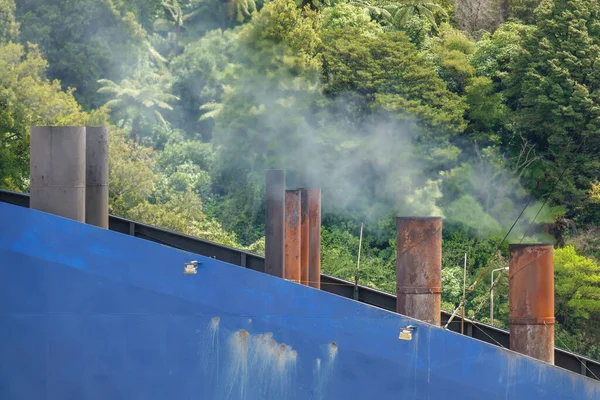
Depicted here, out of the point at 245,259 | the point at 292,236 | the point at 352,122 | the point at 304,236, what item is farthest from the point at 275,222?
Result: the point at 352,122

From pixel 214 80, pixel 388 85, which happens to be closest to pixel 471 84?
pixel 388 85

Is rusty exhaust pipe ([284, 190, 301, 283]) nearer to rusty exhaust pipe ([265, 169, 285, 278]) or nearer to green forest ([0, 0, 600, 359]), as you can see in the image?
rusty exhaust pipe ([265, 169, 285, 278])

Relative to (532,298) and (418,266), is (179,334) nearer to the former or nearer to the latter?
(418,266)

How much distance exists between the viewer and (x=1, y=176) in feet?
122

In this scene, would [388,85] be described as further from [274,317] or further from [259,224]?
[274,317]

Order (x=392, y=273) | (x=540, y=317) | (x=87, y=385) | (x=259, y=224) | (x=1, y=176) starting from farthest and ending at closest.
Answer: (x=259, y=224), (x=392, y=273), (x=1, y=176), (x=540, y=317), (x=87, y=385)

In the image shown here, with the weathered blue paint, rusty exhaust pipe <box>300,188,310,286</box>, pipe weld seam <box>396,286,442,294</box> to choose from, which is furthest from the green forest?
the weathered blue paint

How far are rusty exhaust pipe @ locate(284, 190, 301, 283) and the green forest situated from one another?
24328 millimetres

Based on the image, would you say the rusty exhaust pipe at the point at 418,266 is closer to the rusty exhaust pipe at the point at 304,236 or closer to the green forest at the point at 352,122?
the rusty exhaust pipe at the point at 304,236

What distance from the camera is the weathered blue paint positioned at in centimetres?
1177

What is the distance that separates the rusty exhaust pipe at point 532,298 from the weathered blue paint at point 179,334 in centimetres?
115

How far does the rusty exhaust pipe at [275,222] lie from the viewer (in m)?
13.5

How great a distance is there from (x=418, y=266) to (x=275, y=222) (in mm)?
1892

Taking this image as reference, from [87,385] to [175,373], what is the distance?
92cm
